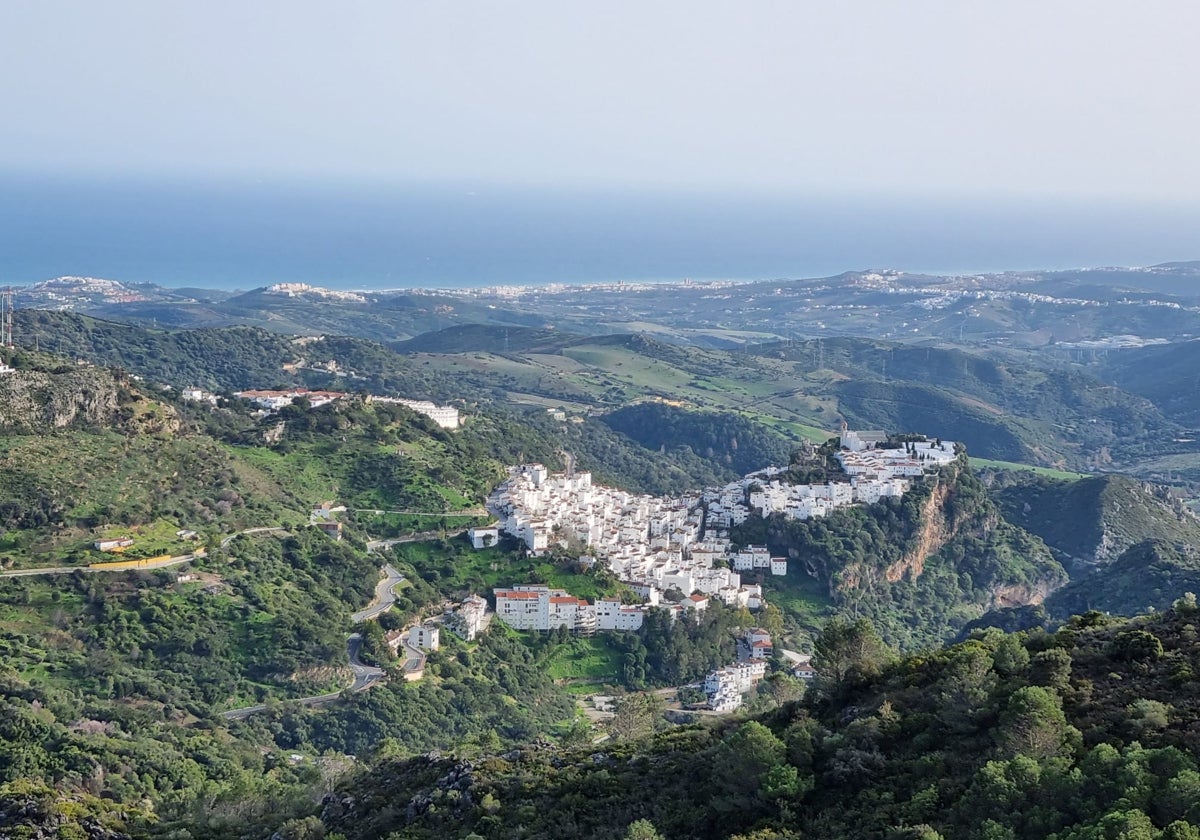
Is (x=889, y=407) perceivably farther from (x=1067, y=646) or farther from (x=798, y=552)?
(x=1067, y=646)

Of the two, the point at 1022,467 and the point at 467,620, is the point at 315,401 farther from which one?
the point at 1022,467

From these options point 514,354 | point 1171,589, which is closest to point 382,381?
point 514,354

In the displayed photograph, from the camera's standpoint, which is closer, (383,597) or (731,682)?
(731,682)

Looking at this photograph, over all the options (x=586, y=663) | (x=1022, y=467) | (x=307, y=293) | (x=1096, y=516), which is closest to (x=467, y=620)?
(x=586, y=663)

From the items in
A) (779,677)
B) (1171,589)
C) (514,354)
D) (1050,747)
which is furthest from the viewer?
(514,354)

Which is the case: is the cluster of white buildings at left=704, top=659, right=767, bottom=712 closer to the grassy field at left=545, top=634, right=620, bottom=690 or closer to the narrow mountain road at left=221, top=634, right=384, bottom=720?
the grassy field at left=545, top=634, right=620, bottom=690

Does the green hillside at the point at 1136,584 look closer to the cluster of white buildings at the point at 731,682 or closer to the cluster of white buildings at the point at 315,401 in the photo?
the cluster of white buildings at the point at 731,682
